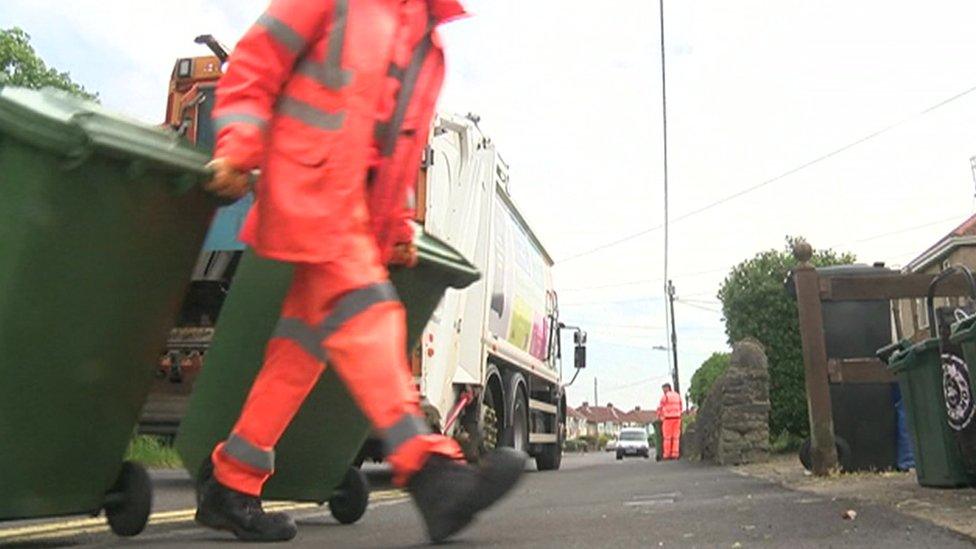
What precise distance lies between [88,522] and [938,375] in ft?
13.7

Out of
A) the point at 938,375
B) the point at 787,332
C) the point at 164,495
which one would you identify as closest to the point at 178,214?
the point at 938,375

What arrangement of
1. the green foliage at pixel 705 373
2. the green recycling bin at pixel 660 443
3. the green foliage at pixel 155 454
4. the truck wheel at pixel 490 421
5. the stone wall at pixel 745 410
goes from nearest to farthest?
the truck wheel at pixel 490 421
the green foliage at pixel 155 454
the stone wall at pixel 745 410
the green recycling bin at pixel 660 443
the green foliage at pixel 705 373

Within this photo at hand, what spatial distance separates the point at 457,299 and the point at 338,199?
5874 mm

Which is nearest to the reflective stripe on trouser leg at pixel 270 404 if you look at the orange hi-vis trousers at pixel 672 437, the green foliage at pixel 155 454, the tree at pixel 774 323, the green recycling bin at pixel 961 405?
the green recycling bin at pixel 961 405

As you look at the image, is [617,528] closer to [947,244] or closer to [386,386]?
[386,386]

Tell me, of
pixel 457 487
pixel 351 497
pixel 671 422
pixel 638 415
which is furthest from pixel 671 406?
pixel 638 415

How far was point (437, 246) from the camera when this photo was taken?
12.6 ft

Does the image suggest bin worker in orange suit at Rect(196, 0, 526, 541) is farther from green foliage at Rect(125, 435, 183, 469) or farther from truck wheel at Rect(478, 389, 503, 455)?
green foliage at Rect(125, 435, 183, 469)

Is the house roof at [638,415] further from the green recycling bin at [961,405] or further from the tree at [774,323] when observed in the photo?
the green recycling bin at [961,405]

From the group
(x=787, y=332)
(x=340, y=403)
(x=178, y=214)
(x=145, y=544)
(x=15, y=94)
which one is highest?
(x=787, y=332)

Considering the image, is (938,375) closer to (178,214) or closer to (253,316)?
(253,316)

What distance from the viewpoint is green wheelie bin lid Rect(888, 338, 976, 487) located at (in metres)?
4.89

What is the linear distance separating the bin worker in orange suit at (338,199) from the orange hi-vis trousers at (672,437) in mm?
17614

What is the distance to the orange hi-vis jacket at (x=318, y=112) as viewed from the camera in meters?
2.66
